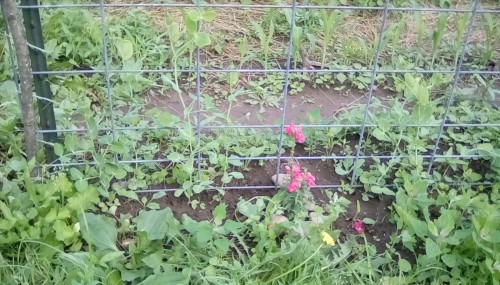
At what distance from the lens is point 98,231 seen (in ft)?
6.76

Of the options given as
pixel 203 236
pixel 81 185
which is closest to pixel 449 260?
pixel 203 236

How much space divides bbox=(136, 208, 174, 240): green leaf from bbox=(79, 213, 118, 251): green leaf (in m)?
0.09

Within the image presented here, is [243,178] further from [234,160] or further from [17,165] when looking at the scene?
[17,165]

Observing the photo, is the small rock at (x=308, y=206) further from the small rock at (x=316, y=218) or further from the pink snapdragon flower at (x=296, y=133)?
the pink snapdragon flower at (x=296, y=133)

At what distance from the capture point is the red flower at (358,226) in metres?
2.20

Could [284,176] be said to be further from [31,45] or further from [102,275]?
[31,45]

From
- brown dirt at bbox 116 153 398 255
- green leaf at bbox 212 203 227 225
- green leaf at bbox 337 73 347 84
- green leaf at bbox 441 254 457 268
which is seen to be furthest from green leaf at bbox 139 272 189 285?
green leaf at bbox 337 73 347 84

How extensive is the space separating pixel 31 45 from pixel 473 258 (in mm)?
1497

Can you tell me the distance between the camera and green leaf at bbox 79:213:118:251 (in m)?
2.04

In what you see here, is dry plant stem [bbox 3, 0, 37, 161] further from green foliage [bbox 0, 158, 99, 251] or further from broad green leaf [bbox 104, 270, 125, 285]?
broad green leaf [bbox 104, 270, 125, 285]

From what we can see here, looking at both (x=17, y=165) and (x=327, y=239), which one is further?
(x=17, y=165)

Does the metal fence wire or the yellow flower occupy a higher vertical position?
the metal fence wire

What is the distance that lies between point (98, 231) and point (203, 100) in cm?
89

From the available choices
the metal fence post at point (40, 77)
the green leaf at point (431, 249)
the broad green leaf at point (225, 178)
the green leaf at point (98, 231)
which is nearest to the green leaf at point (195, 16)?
the metal fence post at point (40, 77)
